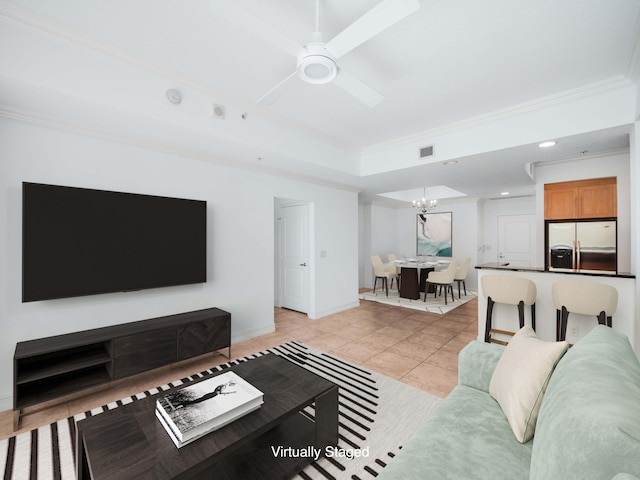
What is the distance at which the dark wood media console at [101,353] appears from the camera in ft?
7.54

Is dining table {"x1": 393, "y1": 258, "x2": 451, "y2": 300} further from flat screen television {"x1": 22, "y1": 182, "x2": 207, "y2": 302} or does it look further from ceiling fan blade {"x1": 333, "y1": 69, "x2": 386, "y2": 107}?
ceiling fan blade {"x1": 333, "y1": 69, "x2": 386, "y2": 107}

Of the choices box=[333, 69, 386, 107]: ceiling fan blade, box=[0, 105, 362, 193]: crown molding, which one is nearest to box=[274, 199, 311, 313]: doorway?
box=[0, 105, 362, 193]: crown molding

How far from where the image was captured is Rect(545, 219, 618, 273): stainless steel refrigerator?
416 cm

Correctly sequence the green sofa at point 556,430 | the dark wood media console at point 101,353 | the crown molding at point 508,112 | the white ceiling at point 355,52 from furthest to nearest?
the crown molding at point 508,112
the dark wood media console at point 101,353
the white ceiling at point 355,52
the green sofa at point 556,430

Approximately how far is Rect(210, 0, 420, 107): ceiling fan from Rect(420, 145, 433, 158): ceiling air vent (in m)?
1.84

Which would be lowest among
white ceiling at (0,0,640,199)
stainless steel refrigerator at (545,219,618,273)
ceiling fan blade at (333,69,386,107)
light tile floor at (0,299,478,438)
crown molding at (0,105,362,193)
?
light tile floor at (0,299,478,438)

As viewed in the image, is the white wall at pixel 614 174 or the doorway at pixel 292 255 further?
the doorway at pixel 292 255

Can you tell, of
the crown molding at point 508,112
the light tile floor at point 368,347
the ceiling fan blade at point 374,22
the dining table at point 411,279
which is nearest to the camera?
the ceiling fan blade at point 374,22

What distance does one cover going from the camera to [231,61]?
7.97 ft

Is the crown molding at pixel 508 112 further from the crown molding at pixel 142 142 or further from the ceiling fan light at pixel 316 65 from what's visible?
the ceiling fan light at pixel 316 65

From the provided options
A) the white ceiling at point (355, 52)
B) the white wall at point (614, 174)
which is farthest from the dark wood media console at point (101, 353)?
the white wall at point (614, 174)

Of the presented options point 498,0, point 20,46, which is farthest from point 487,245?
point 20,46

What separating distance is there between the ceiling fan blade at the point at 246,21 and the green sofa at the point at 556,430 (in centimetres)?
212

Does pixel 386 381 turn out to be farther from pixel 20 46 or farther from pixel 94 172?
pixel 20 46
